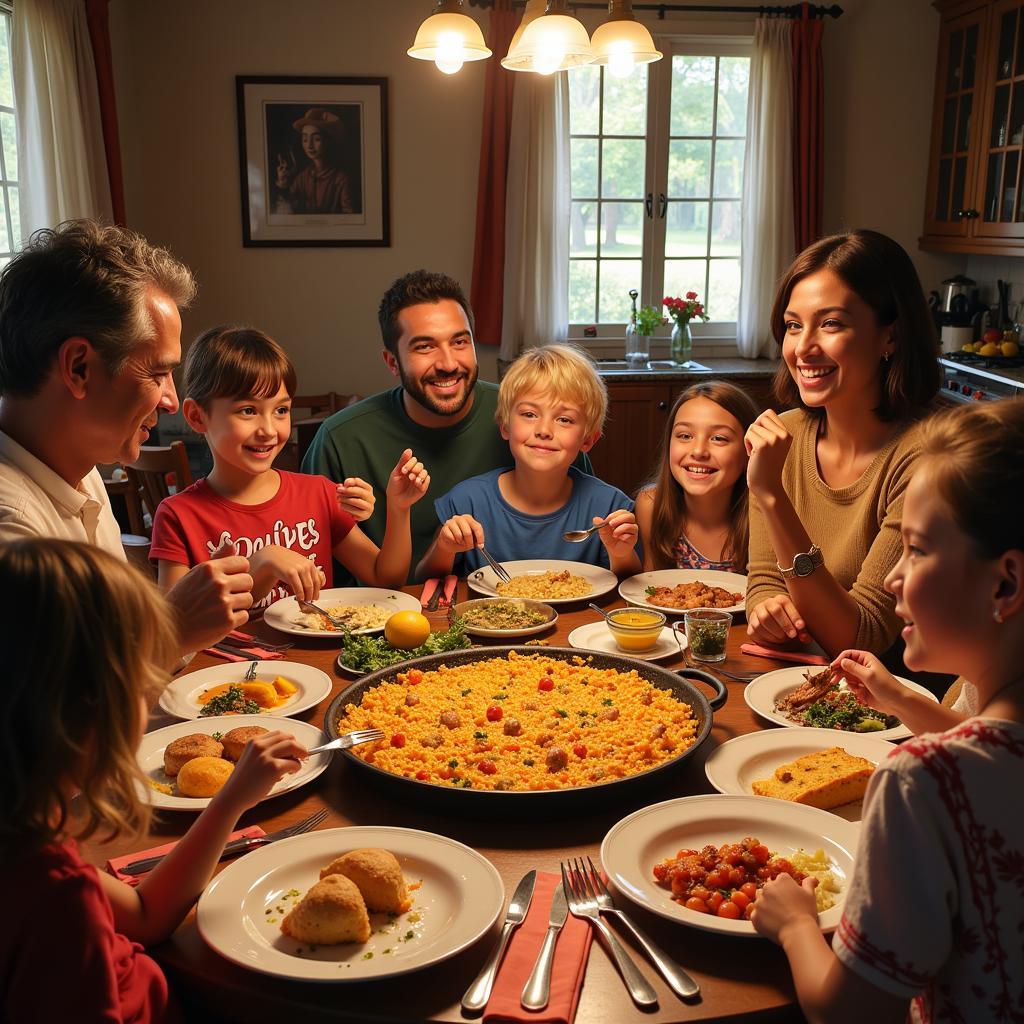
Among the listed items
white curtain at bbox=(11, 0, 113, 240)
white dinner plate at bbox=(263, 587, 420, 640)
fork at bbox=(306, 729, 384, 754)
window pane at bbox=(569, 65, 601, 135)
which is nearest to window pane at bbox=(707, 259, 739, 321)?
window pane at bbox=(569, 65, 601, 135)

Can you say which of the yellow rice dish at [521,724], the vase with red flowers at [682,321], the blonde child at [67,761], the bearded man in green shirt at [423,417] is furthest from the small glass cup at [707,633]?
the vase with red flowers at [682,321]

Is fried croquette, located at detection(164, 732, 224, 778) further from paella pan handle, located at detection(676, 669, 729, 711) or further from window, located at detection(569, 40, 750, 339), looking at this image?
window, located at detection(569, 40, 750, 339)

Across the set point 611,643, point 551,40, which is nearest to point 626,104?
point 551,40

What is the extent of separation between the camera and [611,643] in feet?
6.95

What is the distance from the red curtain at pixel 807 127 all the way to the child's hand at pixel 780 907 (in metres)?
5.48

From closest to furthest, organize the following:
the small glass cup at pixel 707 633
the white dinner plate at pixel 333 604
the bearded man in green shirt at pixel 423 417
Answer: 1. the small glass cup at pixel 707 633
2. the white dinner plate at pixel 333 604
3. the bearded man in green shirt at pixel 423 417

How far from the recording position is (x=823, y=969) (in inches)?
40.8

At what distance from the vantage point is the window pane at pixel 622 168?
616 cm

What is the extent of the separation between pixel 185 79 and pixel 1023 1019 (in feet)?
19.8

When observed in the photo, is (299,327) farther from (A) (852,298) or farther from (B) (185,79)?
(A) (852,298)

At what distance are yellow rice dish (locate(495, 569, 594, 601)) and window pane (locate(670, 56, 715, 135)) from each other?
4485mm

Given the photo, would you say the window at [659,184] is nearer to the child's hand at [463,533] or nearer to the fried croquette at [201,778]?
the child's hand at [463,533]

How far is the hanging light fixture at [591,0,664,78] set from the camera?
2516mm

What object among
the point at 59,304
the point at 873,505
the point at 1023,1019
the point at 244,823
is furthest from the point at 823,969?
the point at 59,304
